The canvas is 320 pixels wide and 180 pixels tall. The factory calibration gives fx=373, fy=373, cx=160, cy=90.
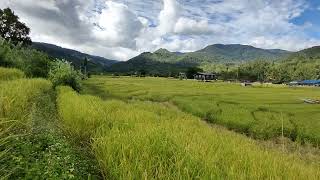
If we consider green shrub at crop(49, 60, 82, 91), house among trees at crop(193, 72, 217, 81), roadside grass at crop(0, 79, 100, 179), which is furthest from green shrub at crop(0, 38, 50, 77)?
house among trees at crop(193, 72, 217, 81)

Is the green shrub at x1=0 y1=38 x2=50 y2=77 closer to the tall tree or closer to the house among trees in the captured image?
the tall tree

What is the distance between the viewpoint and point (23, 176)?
6.47 meters

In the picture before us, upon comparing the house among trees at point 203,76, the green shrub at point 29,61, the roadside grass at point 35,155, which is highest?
the green shrub at point 29,61

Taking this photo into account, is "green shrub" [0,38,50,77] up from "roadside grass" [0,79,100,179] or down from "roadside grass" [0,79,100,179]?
up

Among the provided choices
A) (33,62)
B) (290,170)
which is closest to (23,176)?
(290,170)

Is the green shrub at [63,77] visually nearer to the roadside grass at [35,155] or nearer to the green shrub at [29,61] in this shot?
the green shrub at [29,61]

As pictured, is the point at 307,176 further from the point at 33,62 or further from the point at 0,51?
the point at 33,62

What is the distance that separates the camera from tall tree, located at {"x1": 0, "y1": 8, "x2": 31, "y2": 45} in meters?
58.2

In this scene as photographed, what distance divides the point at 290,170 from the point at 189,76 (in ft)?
572

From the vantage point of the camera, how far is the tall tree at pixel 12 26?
58.2 m

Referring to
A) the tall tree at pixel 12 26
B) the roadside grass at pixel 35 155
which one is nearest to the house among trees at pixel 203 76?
the tall tree at pixel 12 26

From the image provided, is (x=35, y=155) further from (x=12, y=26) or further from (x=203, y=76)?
(x=203, y=76)

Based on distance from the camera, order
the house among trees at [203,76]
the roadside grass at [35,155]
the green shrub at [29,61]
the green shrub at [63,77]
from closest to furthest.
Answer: the roadside grass at [35,155], the green shrub at [29,61], the green shrub at [63,77], the house among trees at [203,76]

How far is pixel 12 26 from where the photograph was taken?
59844 millimetres
